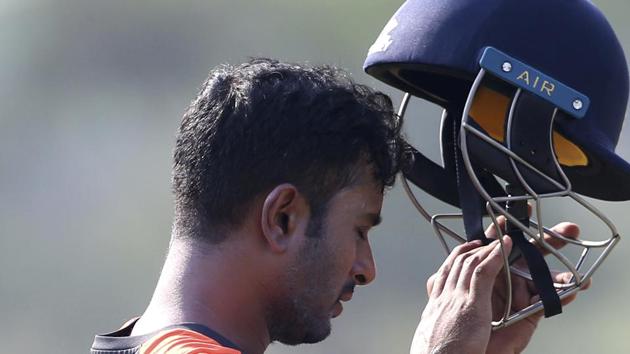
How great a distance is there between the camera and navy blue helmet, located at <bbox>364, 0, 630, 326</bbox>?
2.89 meters

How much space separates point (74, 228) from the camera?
5758 mm

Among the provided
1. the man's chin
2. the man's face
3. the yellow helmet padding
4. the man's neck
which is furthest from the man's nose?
the yellow helmet padding

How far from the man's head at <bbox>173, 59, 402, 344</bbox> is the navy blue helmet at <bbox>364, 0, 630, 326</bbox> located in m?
0.26

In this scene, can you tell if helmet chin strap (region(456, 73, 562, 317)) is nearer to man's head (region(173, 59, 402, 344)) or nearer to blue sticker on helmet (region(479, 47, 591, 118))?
blue sticker on helmet (region(479, 47, 591, 118))

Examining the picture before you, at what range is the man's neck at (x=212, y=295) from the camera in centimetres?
256

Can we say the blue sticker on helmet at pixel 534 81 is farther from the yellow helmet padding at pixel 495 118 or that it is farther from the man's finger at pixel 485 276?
the man's finger at pixel 485 276

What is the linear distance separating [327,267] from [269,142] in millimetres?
270

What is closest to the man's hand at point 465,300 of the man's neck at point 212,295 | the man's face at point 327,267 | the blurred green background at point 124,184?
the man's face at point 327,267

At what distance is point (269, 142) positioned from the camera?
2658 millimetres

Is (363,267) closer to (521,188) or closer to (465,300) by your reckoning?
(465,300)

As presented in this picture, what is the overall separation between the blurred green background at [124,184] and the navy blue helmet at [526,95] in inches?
92.1

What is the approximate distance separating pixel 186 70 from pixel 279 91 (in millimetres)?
3300

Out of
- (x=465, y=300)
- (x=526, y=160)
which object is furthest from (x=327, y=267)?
(x=526, y=160)

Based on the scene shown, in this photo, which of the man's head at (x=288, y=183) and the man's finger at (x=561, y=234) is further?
the man's finger at (x=561, y=234)
